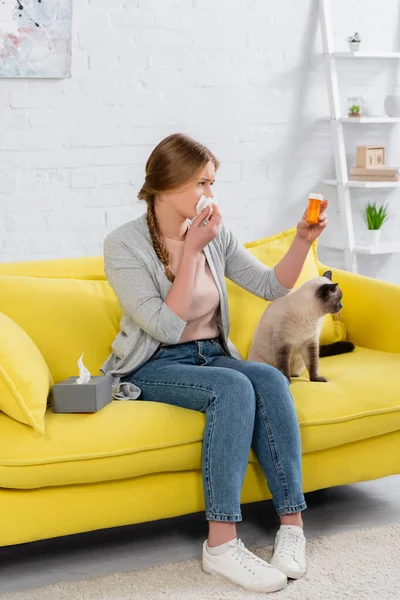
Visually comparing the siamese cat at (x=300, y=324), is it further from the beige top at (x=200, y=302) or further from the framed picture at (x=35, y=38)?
the framed picture at (x=35, y=38)

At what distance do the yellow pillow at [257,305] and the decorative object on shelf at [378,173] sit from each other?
4.40 feet

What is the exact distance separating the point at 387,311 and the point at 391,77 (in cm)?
193

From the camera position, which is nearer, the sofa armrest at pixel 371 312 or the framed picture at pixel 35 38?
the sofa armrest at pixel 371 312

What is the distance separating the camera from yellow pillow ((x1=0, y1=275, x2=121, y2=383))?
2438 mm

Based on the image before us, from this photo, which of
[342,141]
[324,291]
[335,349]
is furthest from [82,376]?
[342,141]

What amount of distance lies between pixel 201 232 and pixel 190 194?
12 cm

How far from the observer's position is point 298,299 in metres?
2.55

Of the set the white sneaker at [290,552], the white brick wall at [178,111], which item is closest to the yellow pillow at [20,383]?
the white sneaker at [290,552]

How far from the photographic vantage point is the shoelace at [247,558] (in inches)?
82.9

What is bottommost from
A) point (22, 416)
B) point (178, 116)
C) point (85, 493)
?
point (85, 493)

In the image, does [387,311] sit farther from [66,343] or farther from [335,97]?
[335,97]

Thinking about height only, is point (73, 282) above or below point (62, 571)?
above

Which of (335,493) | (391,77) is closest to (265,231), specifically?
(391,77)

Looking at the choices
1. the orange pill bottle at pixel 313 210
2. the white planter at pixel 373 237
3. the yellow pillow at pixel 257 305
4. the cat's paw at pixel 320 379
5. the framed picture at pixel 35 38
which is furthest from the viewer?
the white planter at pixel 373 237
